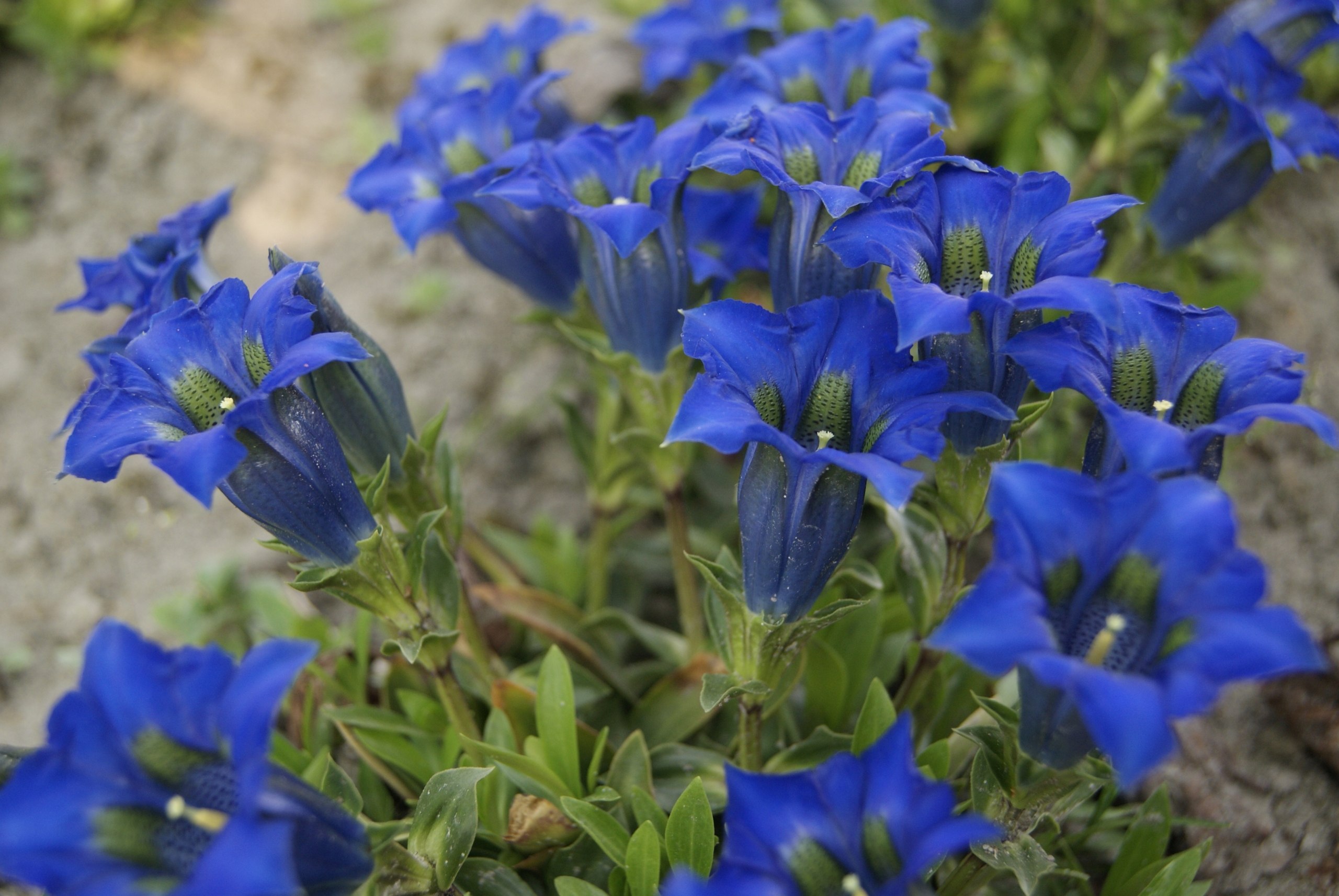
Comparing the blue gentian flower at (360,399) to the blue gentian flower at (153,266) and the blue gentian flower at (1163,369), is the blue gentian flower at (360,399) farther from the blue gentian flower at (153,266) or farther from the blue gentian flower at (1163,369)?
the blue gentian flower at (1163,369)

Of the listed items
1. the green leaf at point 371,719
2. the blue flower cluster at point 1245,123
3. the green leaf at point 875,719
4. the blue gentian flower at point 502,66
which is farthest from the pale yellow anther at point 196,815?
the blue flower cluster at point 1245,123

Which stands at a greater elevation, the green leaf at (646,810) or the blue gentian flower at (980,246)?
the blue gentian flower at (980,246)

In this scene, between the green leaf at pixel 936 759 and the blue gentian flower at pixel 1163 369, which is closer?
the blue gentian flower at pixel 1163 369

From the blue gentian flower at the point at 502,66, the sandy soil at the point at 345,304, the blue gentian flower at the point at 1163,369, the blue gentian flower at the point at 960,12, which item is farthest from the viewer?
the blue gentian flower at the point at 960,12

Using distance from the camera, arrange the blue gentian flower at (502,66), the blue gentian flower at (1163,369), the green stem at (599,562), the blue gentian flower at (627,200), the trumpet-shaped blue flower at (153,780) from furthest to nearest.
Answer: the green stem at (599,562) < the blue gentian flower at (502,66) < the blue gentian flower at (627,200) < the blue gentian flower at (1163,369) < the trumpet-shaped blue flower at (153,780)

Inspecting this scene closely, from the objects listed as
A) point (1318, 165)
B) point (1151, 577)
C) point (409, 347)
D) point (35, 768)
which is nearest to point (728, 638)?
point (1151, 577)

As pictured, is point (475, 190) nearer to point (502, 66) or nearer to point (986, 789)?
point (502, 66)

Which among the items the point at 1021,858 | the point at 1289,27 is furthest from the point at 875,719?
the point at 1289,27

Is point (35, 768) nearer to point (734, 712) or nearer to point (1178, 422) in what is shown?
point (734, 712)
